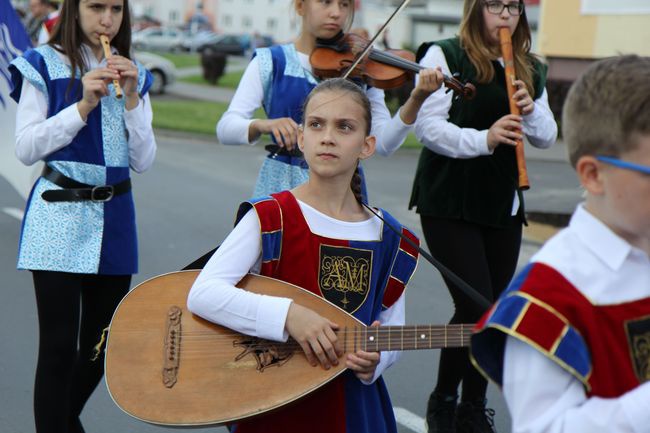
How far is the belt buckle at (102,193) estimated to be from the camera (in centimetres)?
375

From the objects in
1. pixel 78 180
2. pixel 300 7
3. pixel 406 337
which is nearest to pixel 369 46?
pixel 300 7

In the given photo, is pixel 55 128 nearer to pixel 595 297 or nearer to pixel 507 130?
pixel 507 130

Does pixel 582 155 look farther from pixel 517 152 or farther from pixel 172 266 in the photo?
pixel 172 266

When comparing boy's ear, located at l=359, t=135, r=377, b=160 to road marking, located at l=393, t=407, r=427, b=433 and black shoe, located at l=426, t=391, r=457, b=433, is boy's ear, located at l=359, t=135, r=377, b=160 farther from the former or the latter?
road marking, located at l=393, t=407, r=427, b=433

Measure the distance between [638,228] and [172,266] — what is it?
6.13m

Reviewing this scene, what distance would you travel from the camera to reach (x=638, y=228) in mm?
1872

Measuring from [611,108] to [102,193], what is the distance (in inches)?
92.6

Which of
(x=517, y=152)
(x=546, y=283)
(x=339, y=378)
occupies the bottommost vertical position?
(x=339, y=378)

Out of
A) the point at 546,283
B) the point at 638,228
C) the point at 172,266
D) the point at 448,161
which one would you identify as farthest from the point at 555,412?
the point at 172,266

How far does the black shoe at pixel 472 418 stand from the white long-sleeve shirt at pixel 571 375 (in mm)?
2509

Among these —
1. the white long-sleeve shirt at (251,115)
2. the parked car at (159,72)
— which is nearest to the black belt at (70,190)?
the white long-sleeve shirt at (251,115)

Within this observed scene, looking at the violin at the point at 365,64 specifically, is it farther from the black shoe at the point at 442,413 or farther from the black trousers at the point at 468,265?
the black shoe at the point at 442,413

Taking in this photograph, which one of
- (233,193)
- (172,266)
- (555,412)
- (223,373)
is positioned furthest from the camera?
(233,193)

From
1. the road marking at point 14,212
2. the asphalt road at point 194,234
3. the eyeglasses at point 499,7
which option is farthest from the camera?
the road marking at point 14,212
